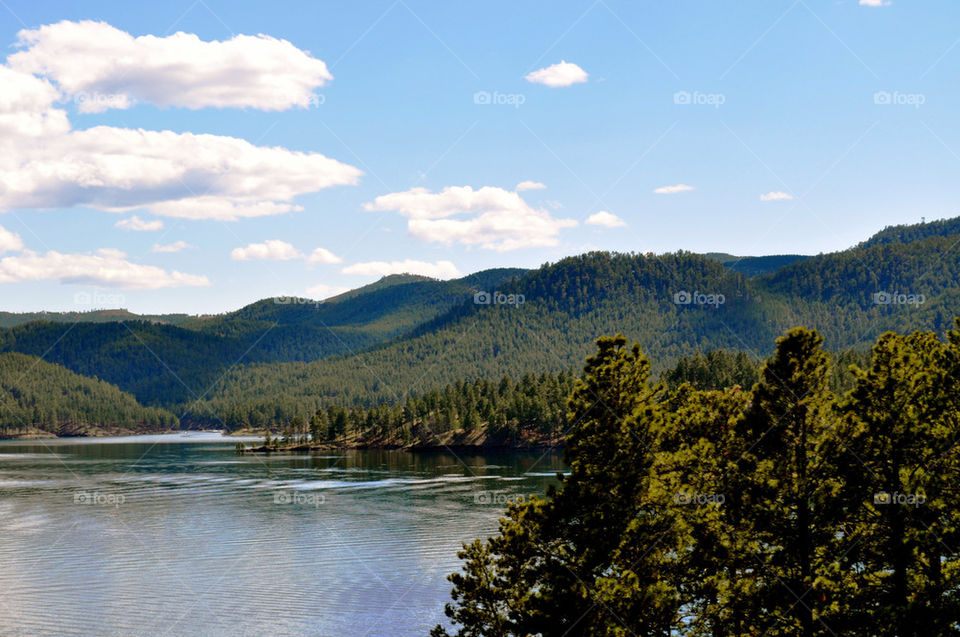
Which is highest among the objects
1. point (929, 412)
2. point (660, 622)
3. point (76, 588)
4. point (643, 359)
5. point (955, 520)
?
point (643, 359)

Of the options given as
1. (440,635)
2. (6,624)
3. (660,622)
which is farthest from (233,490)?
(660,622)

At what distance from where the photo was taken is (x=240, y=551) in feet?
294

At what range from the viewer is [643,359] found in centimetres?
3494

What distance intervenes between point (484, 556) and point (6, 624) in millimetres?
43187

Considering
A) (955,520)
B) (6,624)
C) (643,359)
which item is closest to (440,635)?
(643,359)

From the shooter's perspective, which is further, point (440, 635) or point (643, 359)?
point (440, 635)

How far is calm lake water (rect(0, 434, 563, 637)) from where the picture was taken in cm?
6438

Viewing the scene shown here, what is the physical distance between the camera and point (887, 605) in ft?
104

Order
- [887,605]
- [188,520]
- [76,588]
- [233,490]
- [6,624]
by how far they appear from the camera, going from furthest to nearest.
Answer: [233,490] → [188,520] → [76,588] → [6,624] → [887,605]

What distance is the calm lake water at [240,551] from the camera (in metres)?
64.4

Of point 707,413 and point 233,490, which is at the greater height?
point 707,413

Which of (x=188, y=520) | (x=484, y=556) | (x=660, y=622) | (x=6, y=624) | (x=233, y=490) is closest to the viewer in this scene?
(x=660, y=622)

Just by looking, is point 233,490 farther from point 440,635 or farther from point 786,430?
point 786,430

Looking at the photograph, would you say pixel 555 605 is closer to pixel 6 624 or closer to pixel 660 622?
pixel 660 622
